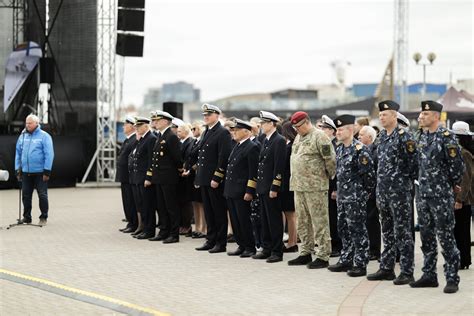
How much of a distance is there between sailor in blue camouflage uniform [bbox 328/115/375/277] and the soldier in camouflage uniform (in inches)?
14.5

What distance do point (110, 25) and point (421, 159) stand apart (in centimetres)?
1697

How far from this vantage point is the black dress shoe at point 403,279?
832cm

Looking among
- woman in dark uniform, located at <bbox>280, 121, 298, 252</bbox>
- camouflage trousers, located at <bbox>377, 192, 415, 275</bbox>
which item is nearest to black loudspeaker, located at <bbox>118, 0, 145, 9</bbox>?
woman in dark uniform, located at <bbox>280, 121, 298, 252</bbox>

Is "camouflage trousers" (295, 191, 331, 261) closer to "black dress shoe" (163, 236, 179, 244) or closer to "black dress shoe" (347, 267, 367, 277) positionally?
"black dress shoe" (347, 267, 367, 277)

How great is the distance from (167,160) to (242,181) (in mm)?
1899

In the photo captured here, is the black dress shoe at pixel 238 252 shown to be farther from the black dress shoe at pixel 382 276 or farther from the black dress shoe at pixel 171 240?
the black dress shoe at pixel 382 276

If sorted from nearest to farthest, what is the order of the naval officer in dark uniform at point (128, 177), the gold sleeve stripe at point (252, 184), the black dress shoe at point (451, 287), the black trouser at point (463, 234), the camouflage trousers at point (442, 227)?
→ the black dress shoe at point (451, 287) → the camouflage trousers at point (442, 227) → the black trouser at point (463, 234) → the gold sleeve stripe at point (252, 184) → the naval officer in dark uniform at point (128, 177)

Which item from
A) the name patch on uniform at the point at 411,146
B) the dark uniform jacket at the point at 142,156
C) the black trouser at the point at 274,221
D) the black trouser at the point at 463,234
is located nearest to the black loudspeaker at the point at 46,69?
the dark uniform jacket at the point at 142,156

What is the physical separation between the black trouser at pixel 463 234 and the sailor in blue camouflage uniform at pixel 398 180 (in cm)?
126

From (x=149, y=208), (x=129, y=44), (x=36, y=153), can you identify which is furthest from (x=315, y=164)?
(x=129, y=44)

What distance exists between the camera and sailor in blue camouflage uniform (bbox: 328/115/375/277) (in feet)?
29.5

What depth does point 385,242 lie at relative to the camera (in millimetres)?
8633

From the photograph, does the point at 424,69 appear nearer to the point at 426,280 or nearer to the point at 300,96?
the point at 426,280

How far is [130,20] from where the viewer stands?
73.0ft
